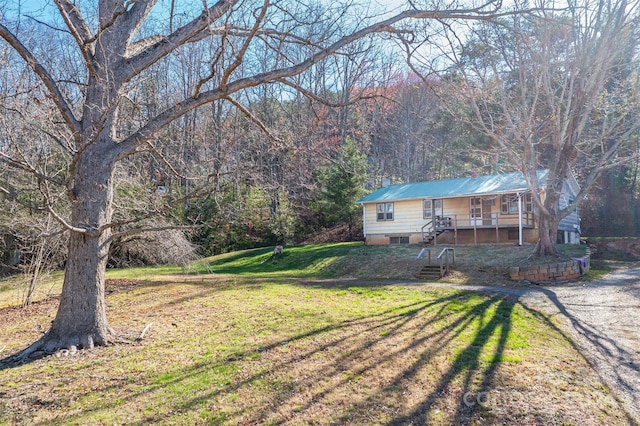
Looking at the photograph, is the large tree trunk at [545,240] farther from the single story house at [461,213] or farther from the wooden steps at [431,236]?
the wooden steps at [431,236]

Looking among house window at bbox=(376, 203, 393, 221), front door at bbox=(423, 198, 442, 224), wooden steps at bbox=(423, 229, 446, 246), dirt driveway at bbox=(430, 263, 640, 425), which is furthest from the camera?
house window at bbox=(376, 203, 393, 221)

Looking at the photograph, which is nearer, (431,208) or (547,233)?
(547,233)

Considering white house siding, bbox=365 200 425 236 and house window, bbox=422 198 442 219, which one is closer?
house window, bbox=422 198 442 219

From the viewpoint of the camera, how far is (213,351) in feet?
19.0

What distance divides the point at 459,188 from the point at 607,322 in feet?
54.1

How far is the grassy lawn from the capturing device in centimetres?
405

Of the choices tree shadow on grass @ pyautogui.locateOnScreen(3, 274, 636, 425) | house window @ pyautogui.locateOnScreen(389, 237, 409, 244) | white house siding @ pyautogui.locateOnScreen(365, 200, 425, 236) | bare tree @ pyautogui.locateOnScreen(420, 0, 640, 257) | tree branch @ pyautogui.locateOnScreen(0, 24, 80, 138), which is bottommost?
tree shadow on grass @ pyautogui.locateOnScreen(3, 274, 636, 425)

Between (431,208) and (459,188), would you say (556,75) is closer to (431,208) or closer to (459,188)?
(459,188)

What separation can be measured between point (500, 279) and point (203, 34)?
38.8ft

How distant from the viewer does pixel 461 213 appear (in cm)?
2444

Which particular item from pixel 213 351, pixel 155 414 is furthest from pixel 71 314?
pixel 155 414

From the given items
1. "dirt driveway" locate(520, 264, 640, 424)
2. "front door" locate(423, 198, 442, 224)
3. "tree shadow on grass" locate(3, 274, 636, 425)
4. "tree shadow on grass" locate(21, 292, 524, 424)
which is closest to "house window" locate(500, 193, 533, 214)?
"front door" locate(423, 198, 442, 224)

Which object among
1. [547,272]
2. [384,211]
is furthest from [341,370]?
[384,211]

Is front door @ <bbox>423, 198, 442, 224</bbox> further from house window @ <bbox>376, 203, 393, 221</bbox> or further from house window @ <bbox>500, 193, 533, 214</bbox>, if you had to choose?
house window @ <bbox>500, 193, 533, 214</bbox>
